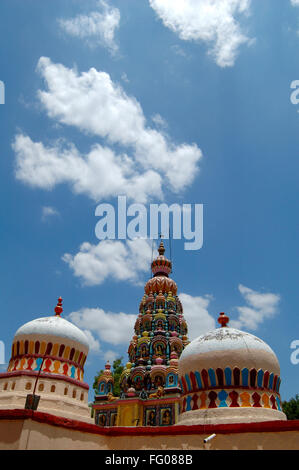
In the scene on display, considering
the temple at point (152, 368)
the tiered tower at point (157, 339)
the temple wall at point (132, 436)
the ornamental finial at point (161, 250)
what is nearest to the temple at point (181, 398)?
the temple wall at point (132, 436)

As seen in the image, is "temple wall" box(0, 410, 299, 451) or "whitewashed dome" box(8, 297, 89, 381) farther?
"whitewashed dome" box(8, 297, 89, 381)

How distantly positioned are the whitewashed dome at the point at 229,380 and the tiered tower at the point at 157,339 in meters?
19.1

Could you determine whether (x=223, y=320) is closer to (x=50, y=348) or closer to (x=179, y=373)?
(x=179, y=373)

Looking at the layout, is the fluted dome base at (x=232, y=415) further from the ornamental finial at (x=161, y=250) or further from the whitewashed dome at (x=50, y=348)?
the ornamental finial at (x=161, y=250)

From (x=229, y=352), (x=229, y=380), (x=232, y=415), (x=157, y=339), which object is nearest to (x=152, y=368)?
(x=157, y=339)

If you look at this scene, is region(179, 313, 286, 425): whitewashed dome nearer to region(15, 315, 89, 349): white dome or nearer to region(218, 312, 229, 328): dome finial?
region(218, 312, 229, 328): dome finial

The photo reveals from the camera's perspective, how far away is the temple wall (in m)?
9.47

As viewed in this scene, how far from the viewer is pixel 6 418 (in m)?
9.56

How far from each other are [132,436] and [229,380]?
4.22 meters

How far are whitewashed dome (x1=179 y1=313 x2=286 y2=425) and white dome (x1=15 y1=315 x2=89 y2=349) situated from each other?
590 cm

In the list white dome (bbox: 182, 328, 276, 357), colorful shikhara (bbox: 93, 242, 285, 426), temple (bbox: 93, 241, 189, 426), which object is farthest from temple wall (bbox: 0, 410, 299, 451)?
temple (bbox: 93, 241, 189, 426)

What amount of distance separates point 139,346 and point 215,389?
25.6 metres

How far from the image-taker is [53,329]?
1727 cm

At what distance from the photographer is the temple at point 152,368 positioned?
3108cm
